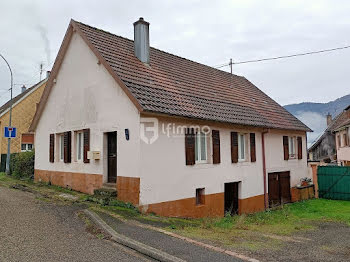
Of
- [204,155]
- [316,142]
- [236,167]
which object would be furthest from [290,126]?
[316,142]

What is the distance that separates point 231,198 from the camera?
12891mm

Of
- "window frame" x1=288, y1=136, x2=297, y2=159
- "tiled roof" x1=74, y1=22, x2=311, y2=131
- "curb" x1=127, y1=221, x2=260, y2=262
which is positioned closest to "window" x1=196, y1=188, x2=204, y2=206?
"tiled roof" x1=74, y1=22, x2=311, y2=131

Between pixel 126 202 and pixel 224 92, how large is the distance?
813 centimetres

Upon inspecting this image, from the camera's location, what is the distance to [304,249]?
637cm

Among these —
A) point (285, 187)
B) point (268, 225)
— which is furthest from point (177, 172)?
point (285, 187)

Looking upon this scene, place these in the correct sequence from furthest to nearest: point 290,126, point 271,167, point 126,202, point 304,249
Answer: point 290,126
point 271,167
point 126,202
point 304,249

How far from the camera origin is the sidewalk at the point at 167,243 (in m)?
5.11

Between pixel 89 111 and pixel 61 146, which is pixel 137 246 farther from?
pixel 61 146

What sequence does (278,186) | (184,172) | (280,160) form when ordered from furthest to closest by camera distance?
(280,160)
(278,186)
(184,172)

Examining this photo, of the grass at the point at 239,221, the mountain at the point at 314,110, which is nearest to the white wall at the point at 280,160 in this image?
the grass at the point at 239,221

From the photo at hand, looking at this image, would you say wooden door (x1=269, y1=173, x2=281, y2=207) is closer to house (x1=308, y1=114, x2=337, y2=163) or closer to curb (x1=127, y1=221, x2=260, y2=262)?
curb (x1=127, y1=221, x2=260, y2=262)

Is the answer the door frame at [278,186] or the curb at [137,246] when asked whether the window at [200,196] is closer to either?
the curb at [137,246]

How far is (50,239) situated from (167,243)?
8.22ft

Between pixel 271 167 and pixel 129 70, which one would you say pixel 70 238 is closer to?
pixel 129 70
